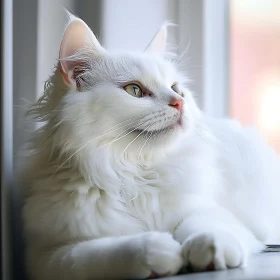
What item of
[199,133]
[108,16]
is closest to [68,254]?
[199,133]

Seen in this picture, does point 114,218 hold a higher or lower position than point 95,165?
lower

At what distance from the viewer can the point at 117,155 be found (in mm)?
1267

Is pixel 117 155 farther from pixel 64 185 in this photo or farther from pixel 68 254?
pixel 68 254

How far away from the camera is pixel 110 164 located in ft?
4.13

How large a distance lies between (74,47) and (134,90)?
0.19 metres

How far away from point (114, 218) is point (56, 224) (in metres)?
0.14

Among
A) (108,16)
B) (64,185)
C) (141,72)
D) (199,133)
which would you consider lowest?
(64,185)

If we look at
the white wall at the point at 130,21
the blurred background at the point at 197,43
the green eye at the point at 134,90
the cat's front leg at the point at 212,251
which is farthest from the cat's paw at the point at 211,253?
the white wall at the point at 130,21

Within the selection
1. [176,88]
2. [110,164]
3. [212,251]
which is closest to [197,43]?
[176,88]

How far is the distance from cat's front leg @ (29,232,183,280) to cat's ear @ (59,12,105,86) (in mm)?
446

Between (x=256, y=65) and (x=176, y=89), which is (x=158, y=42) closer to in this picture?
(x=176, y=89)

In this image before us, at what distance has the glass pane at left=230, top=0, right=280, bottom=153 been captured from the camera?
1.97 m

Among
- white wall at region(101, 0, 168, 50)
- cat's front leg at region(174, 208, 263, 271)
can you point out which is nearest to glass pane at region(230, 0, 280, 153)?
white wall at region(101, 0, 168, 50)

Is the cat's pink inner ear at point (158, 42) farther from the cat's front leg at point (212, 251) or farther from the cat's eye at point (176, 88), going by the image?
the cat's front leg at point (212, 251)
